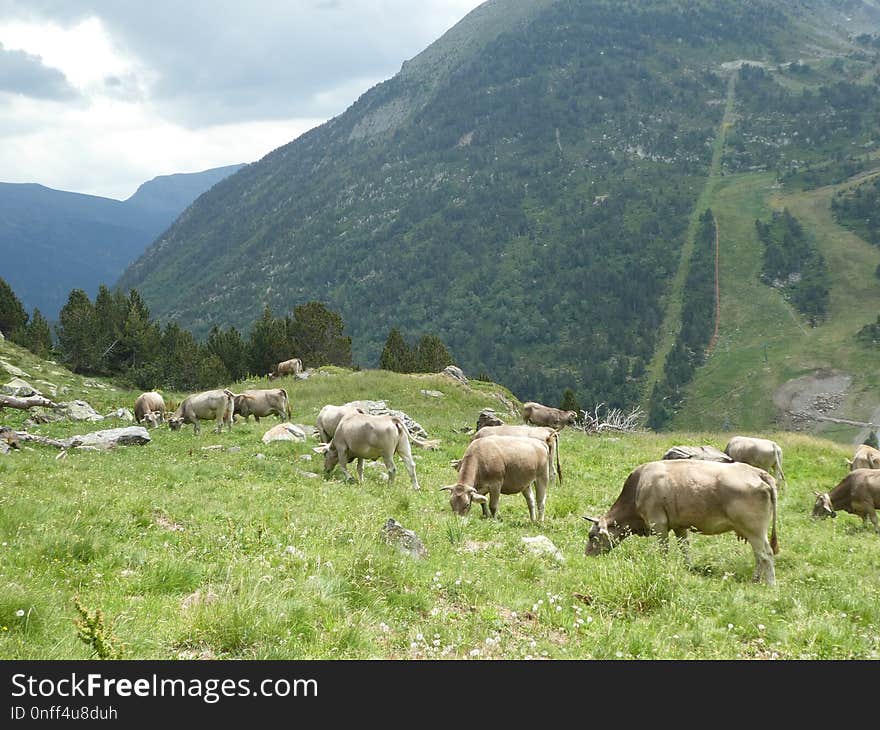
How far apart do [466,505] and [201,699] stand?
30.1ft

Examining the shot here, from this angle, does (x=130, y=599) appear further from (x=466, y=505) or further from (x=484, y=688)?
(x=466, y=505)

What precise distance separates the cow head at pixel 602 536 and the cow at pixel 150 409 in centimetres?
2566

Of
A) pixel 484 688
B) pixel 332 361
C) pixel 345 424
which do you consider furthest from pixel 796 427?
pixel 484 688

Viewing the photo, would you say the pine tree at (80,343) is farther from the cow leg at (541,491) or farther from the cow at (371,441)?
the cow leg at (541,491)

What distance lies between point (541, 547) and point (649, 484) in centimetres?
255

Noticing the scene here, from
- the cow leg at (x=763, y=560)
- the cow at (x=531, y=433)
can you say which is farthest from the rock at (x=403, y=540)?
the cow at (x=531, y=433)

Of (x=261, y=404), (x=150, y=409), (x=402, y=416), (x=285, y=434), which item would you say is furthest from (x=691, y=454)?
(x=150, y=409)

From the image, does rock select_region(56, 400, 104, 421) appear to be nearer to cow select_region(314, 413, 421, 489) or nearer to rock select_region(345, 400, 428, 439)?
rock select_region(345, 400, 428, 439)

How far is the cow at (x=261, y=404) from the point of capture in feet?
110

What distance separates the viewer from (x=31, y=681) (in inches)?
207

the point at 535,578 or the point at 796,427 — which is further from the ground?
the point at 535,578

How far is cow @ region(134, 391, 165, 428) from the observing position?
1242 inches

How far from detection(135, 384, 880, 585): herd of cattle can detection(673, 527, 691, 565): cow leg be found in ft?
0.08

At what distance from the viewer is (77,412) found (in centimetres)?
3166
